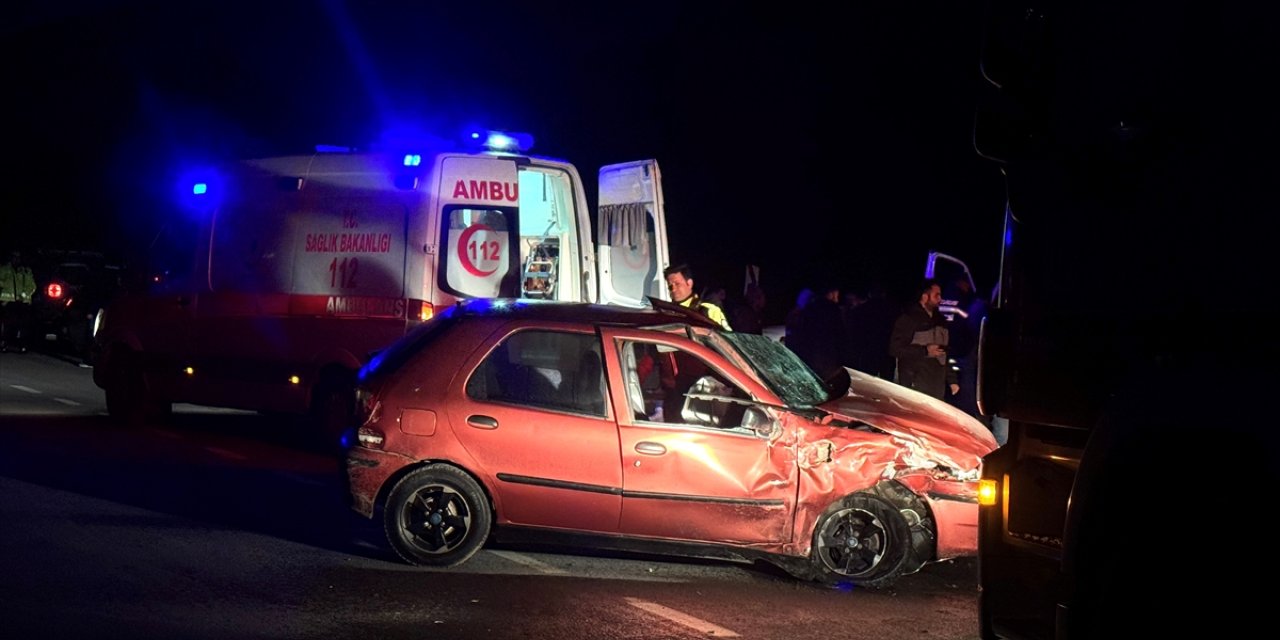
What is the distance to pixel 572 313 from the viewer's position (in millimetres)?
8508

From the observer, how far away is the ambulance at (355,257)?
12438 millimetres

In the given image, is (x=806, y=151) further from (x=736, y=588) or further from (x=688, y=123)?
(x=736, y=588)

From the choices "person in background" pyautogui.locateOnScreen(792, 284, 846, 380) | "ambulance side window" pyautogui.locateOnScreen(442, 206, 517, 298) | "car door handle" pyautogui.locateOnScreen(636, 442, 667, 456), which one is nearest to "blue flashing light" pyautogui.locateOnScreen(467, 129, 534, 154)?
"ambulance side window" pyautogui.locateOnScreen(442, 206, 517, 298)

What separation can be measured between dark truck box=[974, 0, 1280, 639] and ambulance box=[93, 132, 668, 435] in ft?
26.1

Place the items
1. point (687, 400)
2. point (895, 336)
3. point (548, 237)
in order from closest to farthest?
point (687, 400) < point (548, 237) < point (895, 336)

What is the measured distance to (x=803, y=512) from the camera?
312 inches

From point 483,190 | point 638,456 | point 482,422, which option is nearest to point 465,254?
point 483,190

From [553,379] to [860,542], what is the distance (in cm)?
191

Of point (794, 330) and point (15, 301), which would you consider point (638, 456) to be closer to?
point (794, 330)

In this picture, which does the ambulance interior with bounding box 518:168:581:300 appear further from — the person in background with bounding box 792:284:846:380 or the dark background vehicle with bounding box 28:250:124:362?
the dark background vehicle with bounding box 28:250:124:362

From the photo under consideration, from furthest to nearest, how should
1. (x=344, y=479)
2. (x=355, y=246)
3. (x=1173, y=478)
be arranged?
(x=355, y=246) → (x=344, y=479) → (x=1173, y=478)

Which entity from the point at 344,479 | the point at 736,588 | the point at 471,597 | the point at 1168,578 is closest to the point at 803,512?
the point at 736,588

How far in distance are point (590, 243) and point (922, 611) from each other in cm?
635

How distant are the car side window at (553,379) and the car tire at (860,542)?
1385 millimetres
